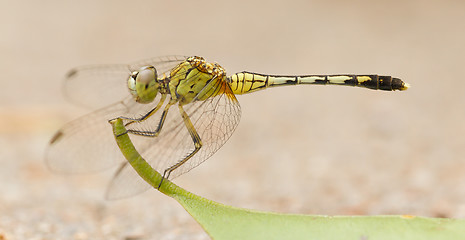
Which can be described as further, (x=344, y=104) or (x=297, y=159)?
(x=344, y=104)

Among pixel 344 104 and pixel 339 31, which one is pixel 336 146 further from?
pixel 339 31

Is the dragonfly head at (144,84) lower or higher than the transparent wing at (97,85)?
lower

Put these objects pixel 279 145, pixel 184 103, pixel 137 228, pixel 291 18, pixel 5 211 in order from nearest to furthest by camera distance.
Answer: pixel 184 103 → pixel 137 228 → pixel 5 211 → pixel 279 145 → pixel 291 18

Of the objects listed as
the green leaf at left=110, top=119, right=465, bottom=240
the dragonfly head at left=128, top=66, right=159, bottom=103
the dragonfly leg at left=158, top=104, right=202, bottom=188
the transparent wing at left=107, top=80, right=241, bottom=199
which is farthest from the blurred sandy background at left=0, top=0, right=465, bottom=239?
the green leaf at left=110, top=119, right=465, bottom=240

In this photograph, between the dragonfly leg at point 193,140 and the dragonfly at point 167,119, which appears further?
the dragonfly at point 167,119

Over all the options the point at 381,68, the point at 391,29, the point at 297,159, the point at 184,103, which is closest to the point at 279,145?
the point at 297,159

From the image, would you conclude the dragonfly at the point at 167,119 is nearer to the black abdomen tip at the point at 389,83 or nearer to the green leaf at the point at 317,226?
the black abdomen tip at the point at 389,83

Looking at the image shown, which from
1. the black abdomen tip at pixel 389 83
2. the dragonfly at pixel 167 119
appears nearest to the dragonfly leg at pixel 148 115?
the dragonfly at pixel 167 119

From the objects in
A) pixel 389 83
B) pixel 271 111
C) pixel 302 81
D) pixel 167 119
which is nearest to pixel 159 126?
pixel 167 119
